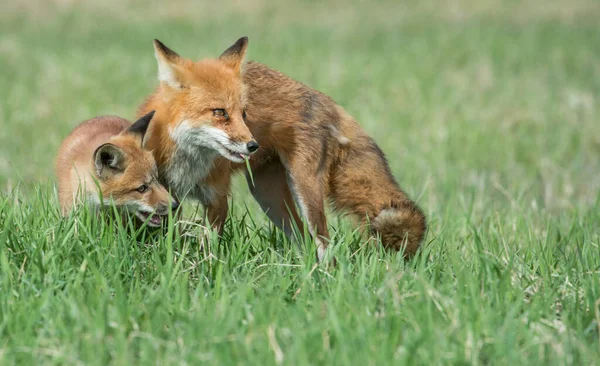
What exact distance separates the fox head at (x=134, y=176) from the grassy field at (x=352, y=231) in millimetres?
230

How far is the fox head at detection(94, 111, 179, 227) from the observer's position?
5.29 meters

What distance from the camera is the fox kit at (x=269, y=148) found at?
5402 millimetres

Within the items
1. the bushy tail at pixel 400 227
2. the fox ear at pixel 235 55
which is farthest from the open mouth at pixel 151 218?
the bushy tail at pixel 400 227

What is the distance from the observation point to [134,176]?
5.31 m

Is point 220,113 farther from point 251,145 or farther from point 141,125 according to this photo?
point 141,125

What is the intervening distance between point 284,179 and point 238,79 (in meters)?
0.96

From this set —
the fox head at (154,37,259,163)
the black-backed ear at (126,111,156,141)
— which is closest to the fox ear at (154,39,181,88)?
the fox head at (154,37,259,163)

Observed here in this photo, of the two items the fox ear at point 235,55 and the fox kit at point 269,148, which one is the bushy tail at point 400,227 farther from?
the fox ear at point 235,55

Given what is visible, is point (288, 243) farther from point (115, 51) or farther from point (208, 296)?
point (115, 51)

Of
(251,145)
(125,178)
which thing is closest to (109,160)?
(125,178)

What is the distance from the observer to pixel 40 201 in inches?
211

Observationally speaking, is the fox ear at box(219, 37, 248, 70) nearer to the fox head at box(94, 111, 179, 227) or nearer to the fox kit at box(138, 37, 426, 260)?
the fox kit at box(138, 37, 426, 260)

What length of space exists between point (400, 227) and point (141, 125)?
202cm

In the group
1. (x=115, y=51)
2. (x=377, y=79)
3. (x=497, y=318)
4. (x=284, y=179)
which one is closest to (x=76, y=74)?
(x=115, y=51)
